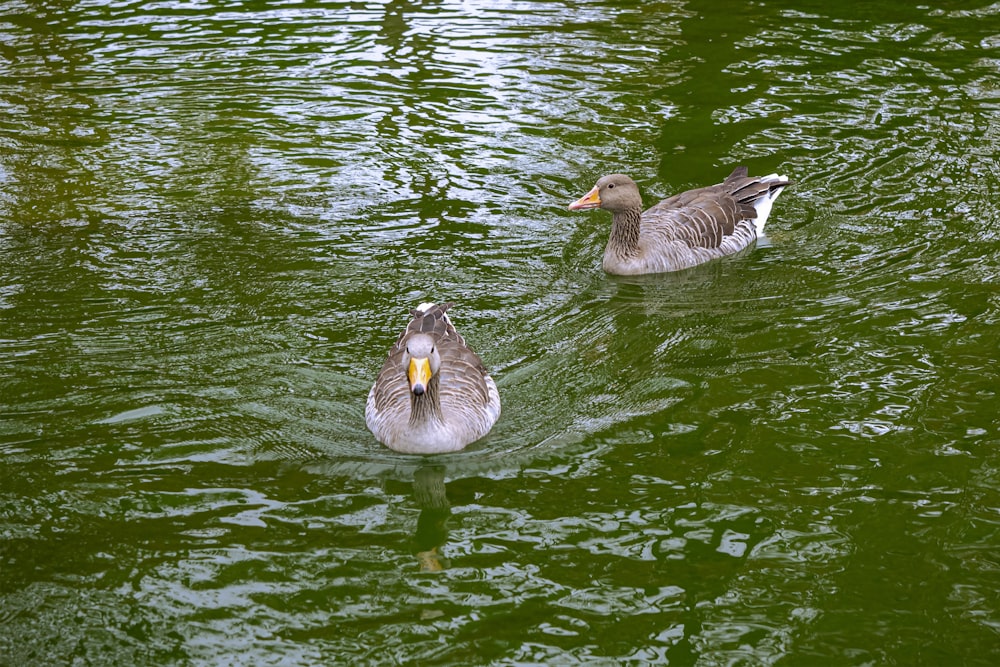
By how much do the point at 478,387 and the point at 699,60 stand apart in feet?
32.1

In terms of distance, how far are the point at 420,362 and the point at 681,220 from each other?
5148 mm

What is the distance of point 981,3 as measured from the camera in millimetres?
19453

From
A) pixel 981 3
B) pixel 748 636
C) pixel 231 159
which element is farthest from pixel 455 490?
pixel 981 3

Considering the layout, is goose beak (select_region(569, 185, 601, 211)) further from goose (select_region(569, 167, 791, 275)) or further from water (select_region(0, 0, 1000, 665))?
water (select_region(0, 0, 1000, 665))

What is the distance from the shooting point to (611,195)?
472 inches

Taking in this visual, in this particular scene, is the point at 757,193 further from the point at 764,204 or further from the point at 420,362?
the point at 420,362

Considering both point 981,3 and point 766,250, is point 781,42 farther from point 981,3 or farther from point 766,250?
point 766,250

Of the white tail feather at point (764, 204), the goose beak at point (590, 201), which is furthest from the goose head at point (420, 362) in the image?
the white tail feather at point (764, 204)

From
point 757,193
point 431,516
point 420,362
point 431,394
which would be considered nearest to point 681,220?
point 757,193

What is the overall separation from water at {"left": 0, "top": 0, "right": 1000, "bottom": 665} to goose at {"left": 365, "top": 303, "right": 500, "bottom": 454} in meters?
0.20

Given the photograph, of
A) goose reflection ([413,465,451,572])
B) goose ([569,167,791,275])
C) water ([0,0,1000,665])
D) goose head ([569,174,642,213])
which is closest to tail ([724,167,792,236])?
goose ([569,167,791,275])

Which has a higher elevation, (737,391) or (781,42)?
(781,42)

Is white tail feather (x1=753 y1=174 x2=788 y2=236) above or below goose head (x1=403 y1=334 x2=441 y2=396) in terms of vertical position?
below

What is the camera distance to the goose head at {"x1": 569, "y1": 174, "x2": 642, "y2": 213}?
1196cm
